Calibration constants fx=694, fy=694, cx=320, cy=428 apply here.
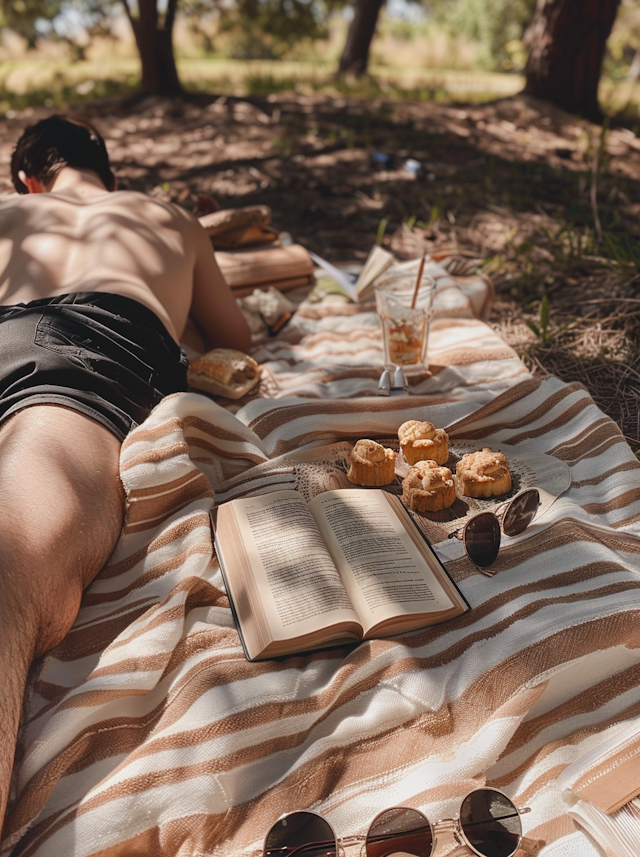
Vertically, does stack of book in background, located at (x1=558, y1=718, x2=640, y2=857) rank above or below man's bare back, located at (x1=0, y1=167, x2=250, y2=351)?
below

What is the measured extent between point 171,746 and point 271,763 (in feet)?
0.66

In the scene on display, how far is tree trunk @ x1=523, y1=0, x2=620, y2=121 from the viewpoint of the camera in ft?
21.6

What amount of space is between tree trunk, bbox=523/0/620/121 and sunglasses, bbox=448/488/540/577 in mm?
6491

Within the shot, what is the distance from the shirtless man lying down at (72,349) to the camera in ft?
4.84

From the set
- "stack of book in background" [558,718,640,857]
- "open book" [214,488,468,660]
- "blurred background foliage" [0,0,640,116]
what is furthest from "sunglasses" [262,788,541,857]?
"blurred background foliage" [0,0,640,116]

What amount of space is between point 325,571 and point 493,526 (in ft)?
1.49

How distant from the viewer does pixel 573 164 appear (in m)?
5.95

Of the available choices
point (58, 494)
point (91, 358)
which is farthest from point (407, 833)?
point (91, 358)

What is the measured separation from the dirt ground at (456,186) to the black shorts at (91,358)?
173 centimetres

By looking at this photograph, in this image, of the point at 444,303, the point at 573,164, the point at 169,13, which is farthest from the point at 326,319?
the point at 169,13

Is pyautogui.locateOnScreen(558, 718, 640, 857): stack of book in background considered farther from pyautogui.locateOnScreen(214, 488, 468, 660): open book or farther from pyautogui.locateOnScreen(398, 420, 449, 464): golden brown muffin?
pyautogui.locateOnScreen(398, 420, 449, 464): golden brown muffin

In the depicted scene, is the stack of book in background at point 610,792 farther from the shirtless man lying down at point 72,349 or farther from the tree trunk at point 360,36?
the tree trunk at point 360,36

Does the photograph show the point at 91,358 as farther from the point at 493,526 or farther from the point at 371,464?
the point at 493,526

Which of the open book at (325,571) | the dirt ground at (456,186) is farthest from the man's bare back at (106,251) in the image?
the dirt ground at (456,186)
